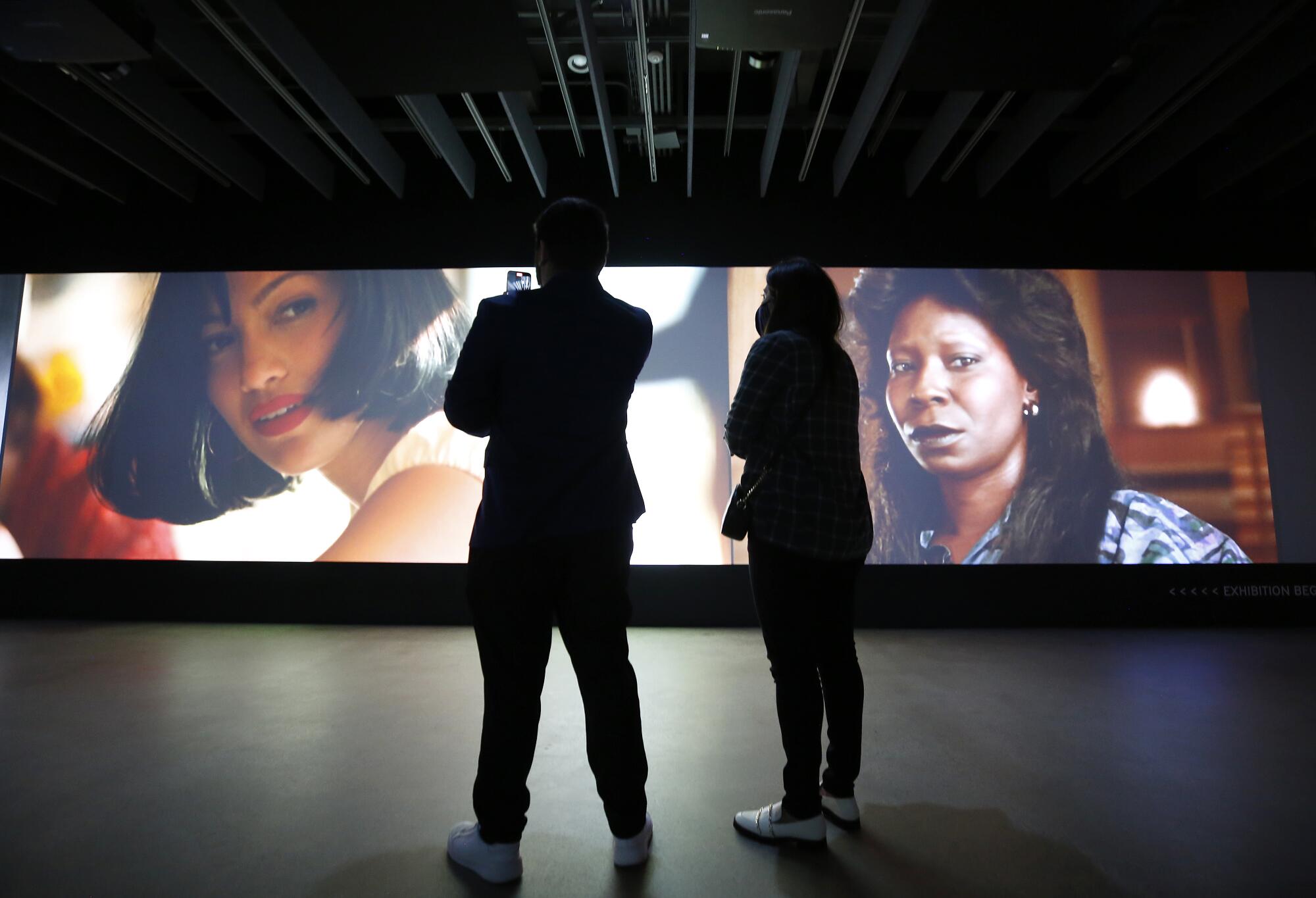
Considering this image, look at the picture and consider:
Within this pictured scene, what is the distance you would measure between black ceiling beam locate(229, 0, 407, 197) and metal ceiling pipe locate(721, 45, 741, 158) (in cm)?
187

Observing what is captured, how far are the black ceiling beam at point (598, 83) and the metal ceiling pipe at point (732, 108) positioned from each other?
284mm

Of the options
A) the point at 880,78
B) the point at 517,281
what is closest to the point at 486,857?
the point at 517,281

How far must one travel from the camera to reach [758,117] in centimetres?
395

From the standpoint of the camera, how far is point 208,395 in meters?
4.27

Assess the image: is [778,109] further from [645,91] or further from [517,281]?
[517,281]

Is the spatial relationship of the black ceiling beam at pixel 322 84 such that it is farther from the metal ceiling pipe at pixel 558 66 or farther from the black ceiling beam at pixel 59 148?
the black ceiling beam at pixel 59 148

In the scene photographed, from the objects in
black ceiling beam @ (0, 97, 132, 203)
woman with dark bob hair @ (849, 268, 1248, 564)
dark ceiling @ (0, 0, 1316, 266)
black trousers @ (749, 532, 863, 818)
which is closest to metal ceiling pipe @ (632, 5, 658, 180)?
dark ceiling @ (0, 0, 1316, 266)

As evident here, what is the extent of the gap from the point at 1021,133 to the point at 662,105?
78.1 inches

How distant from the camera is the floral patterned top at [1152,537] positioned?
410 centimetres

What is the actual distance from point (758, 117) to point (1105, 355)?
2.51m

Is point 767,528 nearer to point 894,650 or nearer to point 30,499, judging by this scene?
point 894,650

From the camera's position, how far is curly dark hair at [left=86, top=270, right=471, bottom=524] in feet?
13.7

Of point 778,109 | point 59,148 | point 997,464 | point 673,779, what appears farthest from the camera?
point 997,464

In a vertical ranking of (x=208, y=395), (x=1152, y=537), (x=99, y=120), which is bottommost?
(x=1152, y=537)
